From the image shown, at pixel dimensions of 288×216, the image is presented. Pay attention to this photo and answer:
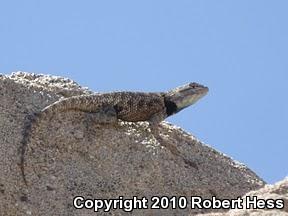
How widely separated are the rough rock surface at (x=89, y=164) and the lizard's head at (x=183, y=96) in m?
0.61

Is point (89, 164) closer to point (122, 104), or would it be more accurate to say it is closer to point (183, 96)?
point (122, 104)

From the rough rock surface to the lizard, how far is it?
0.39 ft

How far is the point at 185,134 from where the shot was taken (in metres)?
15.7

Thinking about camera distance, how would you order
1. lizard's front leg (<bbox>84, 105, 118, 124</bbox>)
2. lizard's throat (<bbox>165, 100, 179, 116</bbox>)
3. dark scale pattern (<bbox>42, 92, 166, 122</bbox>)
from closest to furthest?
dark scale pattern (<bbox>42, 92, 166, 122</bbox>)
lizard's front leg (<bbox>84, 105, 118, 124</bbox>)
lizard's throat (<bbox>165, 100, 179, 116</bbox>)

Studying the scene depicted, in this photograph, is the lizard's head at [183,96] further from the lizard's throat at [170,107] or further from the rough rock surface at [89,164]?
the rough rock surface at [89,164]

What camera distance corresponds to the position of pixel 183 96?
15.8 m

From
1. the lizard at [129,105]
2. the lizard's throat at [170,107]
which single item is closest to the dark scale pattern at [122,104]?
the lizard at [129,105]

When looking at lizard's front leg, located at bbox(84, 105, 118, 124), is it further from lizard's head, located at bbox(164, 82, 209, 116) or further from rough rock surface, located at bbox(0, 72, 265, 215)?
lizard's head, located at bbox(164, 82, 209, 116)

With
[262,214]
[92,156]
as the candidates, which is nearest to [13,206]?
[92,156]

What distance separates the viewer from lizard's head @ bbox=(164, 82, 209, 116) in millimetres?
15719

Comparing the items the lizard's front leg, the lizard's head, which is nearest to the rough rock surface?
the lizard's front leg

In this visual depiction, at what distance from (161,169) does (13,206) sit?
2.57 meters

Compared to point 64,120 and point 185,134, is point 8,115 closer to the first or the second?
point 64,120
